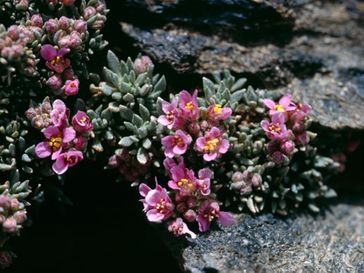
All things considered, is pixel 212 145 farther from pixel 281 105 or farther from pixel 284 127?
pixel 281 105

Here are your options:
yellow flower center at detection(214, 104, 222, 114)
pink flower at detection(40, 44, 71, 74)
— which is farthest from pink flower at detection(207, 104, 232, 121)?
pink flower at detection(40, 44, 71, 74)

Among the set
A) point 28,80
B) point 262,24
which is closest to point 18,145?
point 28,80

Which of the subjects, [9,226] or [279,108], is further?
[279,108]

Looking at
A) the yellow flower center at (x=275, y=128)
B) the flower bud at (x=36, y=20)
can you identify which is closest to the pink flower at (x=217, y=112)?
the yellow flower center at (x=275, y=128)

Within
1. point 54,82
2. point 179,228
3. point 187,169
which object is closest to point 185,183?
point 187,169

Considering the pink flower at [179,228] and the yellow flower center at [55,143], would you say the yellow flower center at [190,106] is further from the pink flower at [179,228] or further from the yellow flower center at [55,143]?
the yellow flower center at [55,143]

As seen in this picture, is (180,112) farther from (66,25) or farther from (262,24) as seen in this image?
(262,24)

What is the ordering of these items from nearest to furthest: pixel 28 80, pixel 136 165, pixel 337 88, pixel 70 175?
pixel 28 80
pixel 136 165
pixel 70 175
pixel 337 88
